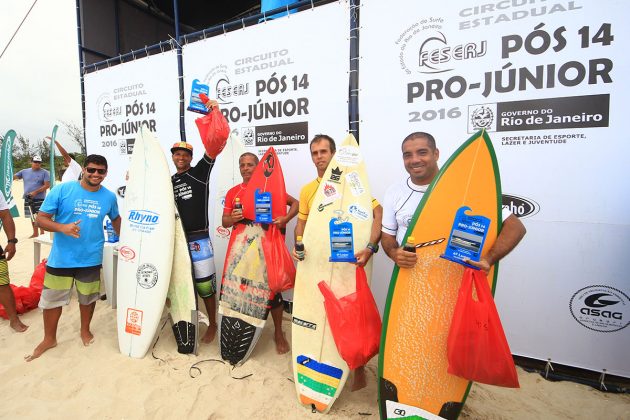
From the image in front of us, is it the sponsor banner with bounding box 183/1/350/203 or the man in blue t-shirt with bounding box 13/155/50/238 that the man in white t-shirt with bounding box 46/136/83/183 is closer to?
the sponsor banner with bounding box 183/1/350/203

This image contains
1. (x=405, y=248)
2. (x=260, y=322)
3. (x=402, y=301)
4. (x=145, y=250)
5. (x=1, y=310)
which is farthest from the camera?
(x=1, y=310)

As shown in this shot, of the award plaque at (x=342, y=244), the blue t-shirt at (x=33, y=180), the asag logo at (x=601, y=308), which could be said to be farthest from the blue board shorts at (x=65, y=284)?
the blue t-shirt at (x=33, y=180)

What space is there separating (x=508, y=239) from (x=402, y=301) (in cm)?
58

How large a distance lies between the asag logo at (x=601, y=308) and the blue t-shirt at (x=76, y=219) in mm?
3378

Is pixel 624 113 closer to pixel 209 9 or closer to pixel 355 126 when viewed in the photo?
pixel 355 126

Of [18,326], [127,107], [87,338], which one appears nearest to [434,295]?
[87,338]

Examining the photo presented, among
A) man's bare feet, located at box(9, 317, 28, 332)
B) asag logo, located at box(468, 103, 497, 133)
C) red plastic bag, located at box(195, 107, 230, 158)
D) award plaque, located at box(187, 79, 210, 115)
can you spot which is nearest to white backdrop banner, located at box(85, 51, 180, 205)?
award plaque, located at box(187, 79, 210, 115)

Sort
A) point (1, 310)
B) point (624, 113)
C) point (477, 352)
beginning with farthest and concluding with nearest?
point (1, 310)
point (624, 113)
point (477, 352)

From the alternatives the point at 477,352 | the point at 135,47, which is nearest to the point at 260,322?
the point at 477,352

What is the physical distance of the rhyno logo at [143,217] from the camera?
2.44 metres

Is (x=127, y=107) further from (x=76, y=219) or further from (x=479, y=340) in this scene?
(x=479, y=340)

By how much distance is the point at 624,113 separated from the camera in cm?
191

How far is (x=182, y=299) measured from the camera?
7.90ft

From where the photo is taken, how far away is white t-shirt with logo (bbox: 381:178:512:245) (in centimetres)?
168
